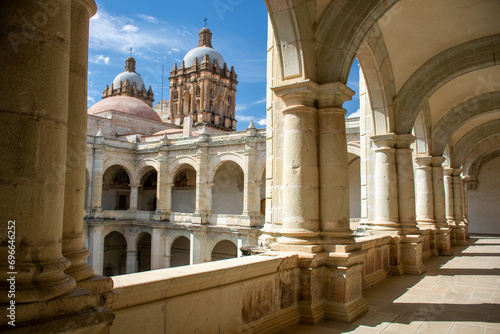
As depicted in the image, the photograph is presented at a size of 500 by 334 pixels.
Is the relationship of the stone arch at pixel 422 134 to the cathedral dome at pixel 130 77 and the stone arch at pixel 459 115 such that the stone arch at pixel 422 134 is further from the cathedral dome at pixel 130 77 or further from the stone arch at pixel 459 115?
the cathedral dome at pixel 130 77

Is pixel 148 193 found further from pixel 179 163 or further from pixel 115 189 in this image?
pixel 179 163

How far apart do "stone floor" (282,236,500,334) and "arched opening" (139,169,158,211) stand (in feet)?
78.3

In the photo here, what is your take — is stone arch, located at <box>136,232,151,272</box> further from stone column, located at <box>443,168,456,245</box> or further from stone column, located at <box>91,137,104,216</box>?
stone column, located at <box>443,168,456,245</box>

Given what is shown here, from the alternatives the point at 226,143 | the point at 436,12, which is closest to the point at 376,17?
the point at 436,12

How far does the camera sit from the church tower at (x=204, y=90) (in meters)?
36.2

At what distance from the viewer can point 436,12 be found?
656cm

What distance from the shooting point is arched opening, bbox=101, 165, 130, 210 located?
28.1 meters

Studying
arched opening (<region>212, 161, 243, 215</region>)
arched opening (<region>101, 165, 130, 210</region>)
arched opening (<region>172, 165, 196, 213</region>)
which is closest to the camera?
arched opening (<region>212, 161, 243, 215</region>)

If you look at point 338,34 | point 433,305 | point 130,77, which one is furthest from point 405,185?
point 130,77

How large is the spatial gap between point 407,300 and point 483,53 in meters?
5.21

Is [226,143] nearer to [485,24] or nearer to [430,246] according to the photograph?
[430,246]

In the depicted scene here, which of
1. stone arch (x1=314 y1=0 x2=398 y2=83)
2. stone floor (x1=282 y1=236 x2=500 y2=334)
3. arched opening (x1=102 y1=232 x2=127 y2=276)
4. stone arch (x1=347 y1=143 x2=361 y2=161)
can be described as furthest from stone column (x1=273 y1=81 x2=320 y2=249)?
arched opening (x1=102 y1=232 x2=127 y2=276)

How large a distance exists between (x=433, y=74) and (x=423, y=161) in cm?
347

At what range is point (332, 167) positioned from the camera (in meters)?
4.36
